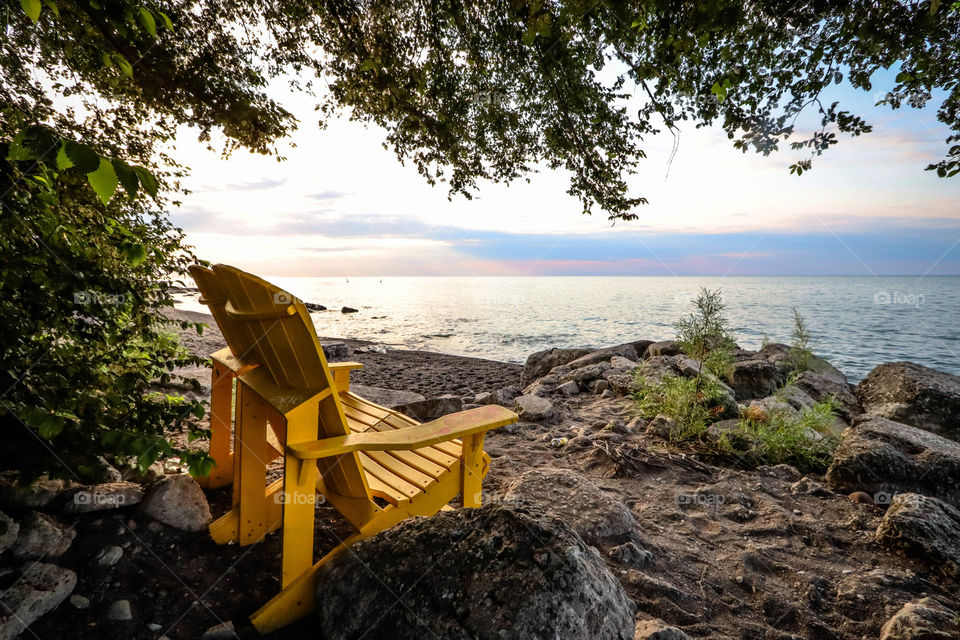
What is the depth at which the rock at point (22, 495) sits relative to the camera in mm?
1871

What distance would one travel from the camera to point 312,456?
63.0 inches

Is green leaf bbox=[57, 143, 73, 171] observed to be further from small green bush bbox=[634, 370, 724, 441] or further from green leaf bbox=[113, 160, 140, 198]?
small green bush bbox=[634, 370, 724, 441]

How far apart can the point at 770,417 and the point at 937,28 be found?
331 cm

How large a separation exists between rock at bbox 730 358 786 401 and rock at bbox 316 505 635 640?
202 inches

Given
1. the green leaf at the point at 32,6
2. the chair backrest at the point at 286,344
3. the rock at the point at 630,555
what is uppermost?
the green leaf at the point at 32,6

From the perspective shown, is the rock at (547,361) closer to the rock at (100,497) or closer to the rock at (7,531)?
the rock at (100,497)

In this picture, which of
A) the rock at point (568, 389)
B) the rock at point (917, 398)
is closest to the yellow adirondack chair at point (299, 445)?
the rock at point (568, 389)

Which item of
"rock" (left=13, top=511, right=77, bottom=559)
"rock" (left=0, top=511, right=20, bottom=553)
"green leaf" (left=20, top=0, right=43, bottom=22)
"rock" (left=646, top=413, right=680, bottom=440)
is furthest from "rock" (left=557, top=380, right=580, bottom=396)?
"green leaf" (left=20, top=0, right=43, bottom=22)

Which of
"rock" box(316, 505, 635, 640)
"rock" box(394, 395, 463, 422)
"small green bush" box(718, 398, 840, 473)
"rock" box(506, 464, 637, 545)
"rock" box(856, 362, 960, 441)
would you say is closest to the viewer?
"rock" box(316, 505, 635, 640)

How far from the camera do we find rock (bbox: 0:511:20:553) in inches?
64.9

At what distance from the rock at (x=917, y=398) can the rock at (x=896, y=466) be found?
208cm

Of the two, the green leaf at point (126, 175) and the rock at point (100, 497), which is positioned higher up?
the green leaf at point (126, 175)

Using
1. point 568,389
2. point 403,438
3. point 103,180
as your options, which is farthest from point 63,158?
point 568,389

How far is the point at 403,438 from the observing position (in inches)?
68.7
